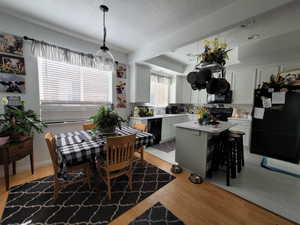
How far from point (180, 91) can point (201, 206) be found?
13.2 ft

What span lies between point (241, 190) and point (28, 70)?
402cm

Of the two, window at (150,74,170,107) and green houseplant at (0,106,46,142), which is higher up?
window at (150,74,170,107)

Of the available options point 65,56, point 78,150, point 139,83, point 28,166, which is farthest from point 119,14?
point 28,166

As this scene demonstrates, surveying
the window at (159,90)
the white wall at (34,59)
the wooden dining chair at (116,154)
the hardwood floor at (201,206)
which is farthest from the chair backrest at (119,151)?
the window at (159,90)

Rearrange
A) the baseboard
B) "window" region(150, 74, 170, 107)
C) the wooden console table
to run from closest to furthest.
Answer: the wooden console table < the baseboard < "window" region(150, 74, 170, 107)

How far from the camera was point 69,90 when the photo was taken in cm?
266

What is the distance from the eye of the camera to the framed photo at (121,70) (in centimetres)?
335

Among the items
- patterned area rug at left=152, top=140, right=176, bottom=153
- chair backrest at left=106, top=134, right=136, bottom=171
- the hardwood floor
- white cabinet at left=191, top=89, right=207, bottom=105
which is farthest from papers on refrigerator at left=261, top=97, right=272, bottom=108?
chair backrest at left=106, top=134, right=136, bottom=171

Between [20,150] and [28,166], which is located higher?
[20,150]

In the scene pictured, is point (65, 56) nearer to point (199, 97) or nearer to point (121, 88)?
point (121, 88)

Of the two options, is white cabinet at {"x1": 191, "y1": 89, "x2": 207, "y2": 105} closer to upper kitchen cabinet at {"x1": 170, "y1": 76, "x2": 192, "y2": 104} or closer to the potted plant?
upper kitchen cabinet at {"x1": 170, "y1": 76, "x2": 192, "y2": 104}

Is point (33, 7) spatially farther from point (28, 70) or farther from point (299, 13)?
point (299, 13)

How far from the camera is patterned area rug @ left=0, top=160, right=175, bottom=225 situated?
136 centimetres

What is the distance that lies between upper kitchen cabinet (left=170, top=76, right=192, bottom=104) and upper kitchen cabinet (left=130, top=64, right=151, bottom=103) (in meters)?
1.49
